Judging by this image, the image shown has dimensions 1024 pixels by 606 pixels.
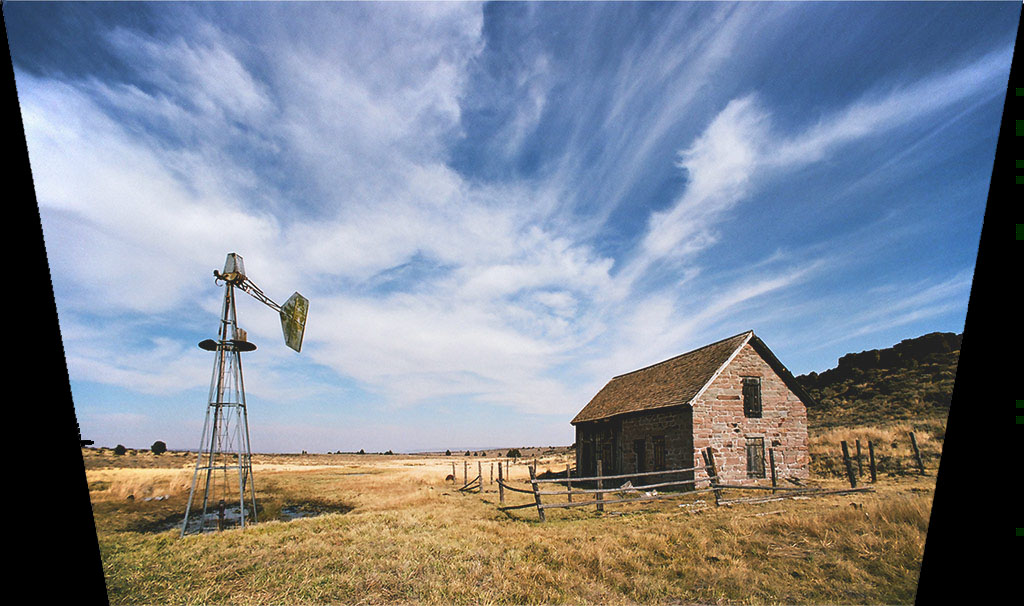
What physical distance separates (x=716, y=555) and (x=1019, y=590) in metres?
9.96

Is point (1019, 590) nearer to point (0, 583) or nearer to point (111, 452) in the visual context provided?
point (0, 583)

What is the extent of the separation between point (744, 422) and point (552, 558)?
15.3 meters

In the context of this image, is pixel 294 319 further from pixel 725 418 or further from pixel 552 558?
pixel 725 418

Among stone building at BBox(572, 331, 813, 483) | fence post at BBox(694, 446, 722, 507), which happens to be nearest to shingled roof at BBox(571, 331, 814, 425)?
stone building at BBox(572, 331, 813, 483)

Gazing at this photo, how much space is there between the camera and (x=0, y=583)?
0.84 m

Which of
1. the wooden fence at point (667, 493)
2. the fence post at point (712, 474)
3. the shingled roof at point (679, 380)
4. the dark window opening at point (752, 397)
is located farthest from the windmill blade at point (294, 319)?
the dark window opening at point (752, 397)

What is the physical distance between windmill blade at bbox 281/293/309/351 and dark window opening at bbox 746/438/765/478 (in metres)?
19.8

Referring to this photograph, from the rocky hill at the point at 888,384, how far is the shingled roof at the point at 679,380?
2078cm

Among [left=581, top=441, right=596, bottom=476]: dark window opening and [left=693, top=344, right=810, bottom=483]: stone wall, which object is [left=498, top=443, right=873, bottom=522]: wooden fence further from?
[left=581, top=441, right=596, bottom=476]: dark window opening

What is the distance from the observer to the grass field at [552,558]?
298 inches

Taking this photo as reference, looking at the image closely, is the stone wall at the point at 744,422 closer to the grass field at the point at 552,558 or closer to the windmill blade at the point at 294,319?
the grass field at the point at 552,558

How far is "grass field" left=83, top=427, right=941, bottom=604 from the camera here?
757cm

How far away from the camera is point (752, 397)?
842 inches

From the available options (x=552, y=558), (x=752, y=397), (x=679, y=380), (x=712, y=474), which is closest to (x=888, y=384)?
(x=752, y=397)
